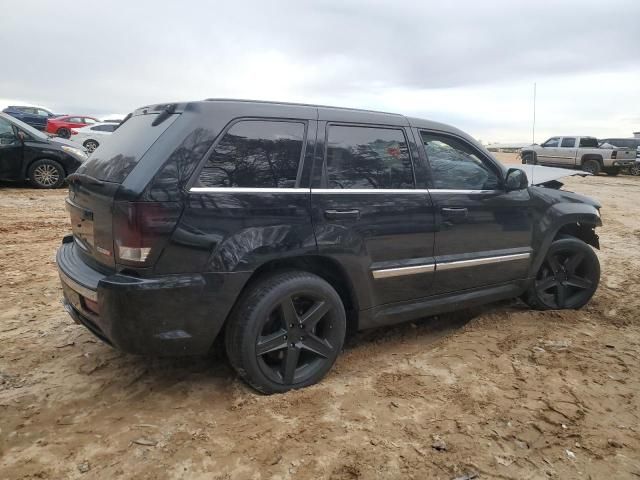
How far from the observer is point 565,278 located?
468cm

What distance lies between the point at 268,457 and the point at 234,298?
0.85 metres

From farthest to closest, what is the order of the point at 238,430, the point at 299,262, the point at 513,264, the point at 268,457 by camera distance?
1. the point at 513,264
2. the point at 299,262
3. the point at 238,430
4. the point at 268,457

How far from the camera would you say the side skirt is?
11.3ft

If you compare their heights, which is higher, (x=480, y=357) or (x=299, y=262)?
(x=299, y=262)

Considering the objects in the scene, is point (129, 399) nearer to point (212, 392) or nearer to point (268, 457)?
point (212, 392)

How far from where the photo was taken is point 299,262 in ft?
10.2

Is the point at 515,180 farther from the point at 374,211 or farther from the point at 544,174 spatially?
the point at 374,211

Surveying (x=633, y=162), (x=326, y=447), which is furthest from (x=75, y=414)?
(x=633, y=162)

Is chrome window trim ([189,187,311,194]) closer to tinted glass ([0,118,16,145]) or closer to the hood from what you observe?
the hood

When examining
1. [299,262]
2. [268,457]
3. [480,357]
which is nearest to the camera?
[268,457]

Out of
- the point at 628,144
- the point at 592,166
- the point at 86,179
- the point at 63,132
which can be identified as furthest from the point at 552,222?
the point at 628,144

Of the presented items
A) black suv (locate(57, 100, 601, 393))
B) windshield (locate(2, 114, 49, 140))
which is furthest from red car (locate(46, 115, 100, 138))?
black suv (locate(57, 100, 601, 393))

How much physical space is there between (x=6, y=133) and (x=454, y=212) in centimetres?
949

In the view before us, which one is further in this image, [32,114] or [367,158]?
[32,114]
